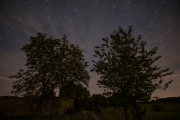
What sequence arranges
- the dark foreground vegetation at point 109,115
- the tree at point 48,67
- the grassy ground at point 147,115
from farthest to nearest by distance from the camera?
the tree at point 48,67 < the dark foreground vegetation at point 109,115 < the grassy ground at point 147,115

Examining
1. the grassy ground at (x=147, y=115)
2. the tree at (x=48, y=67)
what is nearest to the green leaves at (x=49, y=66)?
the tree at (x=48, y=67)

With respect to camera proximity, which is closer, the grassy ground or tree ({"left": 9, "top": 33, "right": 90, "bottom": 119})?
the grassy ground

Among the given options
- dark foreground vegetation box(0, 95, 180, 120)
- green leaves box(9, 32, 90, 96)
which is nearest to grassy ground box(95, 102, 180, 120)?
dark foreground vegetation box(0, 95, 180, 120)

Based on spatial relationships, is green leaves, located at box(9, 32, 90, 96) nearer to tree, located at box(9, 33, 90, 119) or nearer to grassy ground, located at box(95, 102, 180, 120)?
tree, located at box(9, 33, 90, 119)

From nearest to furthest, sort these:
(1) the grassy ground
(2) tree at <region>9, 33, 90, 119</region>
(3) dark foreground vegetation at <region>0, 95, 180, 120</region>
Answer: (1) the grassy ground → (3) dark foreground vegetation at <region>0, 95, 180, 120</region> → (2) tree at <region>9, 33, 90, 119</region>

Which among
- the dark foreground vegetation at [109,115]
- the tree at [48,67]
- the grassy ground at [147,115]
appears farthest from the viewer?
the tree at [48,67]

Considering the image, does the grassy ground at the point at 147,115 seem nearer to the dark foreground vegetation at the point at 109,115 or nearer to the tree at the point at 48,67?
the dark foreground vegetation at the point at 109,115

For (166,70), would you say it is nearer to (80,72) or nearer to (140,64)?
(140,64)

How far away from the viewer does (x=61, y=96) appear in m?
16.4

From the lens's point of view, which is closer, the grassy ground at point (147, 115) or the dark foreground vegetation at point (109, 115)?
the grassy ground at point (147, 115)

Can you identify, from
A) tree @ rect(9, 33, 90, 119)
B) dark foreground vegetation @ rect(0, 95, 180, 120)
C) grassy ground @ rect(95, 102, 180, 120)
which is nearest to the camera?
grassy ground @ rect(95, 102, 180, 120)

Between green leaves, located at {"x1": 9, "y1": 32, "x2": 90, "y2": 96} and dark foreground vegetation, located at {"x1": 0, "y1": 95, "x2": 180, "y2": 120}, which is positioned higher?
green leaves, located at {"x1": 9, "y1": 32, "x2": 90, "y2": 96}

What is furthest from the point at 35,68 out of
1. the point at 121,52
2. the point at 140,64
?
the point at 140,64

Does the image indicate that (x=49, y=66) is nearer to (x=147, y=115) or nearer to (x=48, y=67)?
(x=48, y=67)
